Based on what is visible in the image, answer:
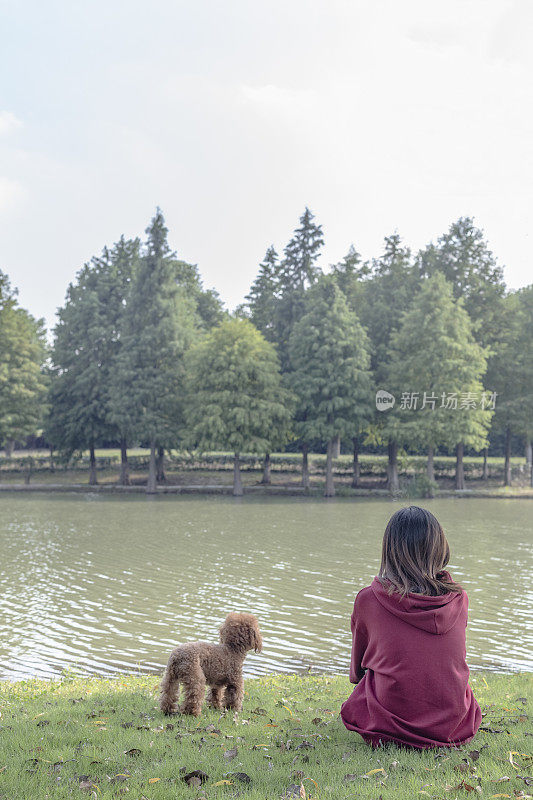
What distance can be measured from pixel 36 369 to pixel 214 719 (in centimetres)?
4470

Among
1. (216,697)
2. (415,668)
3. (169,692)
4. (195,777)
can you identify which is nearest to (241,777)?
(195,777)

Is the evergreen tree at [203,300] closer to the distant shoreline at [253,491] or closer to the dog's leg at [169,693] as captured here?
the distant shoreline at [253,491]

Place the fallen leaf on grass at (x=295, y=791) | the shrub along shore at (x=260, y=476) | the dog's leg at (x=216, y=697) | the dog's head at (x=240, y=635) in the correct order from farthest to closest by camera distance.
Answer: the shrub along shore at (x=260, y=476) → the dog's leg at (x=216, y=697) → the dog's head at (x=240, y=635) → the fallen leaf on grass at (x=295, y=791)

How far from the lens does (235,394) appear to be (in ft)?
138

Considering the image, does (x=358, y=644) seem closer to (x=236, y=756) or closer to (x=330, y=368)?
(x=236, y=756)

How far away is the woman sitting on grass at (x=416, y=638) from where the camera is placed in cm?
437

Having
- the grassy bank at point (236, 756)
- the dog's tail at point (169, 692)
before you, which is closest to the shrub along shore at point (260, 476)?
the grassy bank at point (236, 756)

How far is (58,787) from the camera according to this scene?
14.3 feet

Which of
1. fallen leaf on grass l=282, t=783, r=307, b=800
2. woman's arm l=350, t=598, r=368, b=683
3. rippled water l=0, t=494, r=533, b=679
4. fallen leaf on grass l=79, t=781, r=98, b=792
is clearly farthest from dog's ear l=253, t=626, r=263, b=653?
rippled water l=0, t=494, r=533, b=679

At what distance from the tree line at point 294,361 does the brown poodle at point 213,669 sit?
34.3 metres

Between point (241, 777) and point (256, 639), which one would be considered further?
point (256, 639)

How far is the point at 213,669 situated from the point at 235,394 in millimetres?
35841

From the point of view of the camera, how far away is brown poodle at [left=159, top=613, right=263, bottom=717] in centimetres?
613

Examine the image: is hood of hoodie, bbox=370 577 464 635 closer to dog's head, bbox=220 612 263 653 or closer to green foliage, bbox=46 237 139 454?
dog's head, bbox=220 612 263 653
